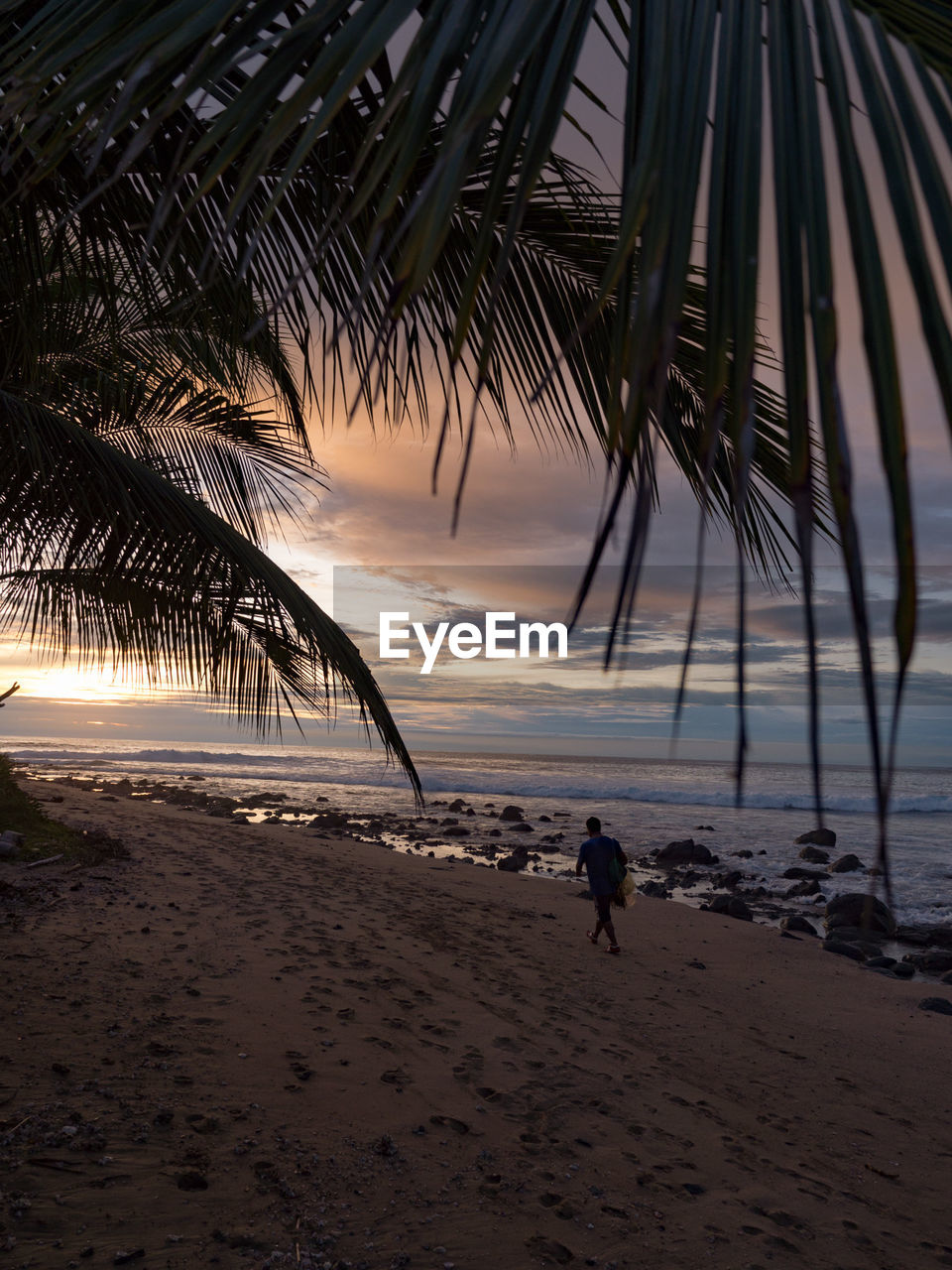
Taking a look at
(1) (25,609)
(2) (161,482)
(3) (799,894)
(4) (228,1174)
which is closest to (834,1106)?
(4) (228,1174)

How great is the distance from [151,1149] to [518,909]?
7.30m

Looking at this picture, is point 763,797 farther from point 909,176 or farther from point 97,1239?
point 909,176

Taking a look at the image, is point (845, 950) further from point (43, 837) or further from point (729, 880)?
point (43, 837)

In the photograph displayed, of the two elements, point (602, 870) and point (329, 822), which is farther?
point (329, 822)

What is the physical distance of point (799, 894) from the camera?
14133 mm

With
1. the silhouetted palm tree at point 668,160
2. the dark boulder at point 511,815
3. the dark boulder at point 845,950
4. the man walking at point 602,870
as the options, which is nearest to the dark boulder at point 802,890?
the dark boulder at point 845,950

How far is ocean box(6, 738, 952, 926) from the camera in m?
17.6

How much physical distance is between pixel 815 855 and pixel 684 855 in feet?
9.99

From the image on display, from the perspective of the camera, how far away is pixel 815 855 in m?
17.9

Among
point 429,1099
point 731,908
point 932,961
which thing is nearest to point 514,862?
point 731,908

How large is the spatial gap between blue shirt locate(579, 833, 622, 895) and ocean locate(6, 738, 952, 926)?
156 centimetres

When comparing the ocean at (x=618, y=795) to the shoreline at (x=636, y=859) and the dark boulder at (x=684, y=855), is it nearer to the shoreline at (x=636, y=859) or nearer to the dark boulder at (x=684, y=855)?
the shoreline at (x=636, y=859)

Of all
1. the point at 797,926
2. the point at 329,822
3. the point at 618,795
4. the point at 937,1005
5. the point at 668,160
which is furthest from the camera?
the point at 618,795

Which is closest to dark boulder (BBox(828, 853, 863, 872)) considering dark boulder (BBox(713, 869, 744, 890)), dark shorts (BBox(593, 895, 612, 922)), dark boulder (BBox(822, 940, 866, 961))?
dark boulder (BBox(713, 869, 744, 890))
